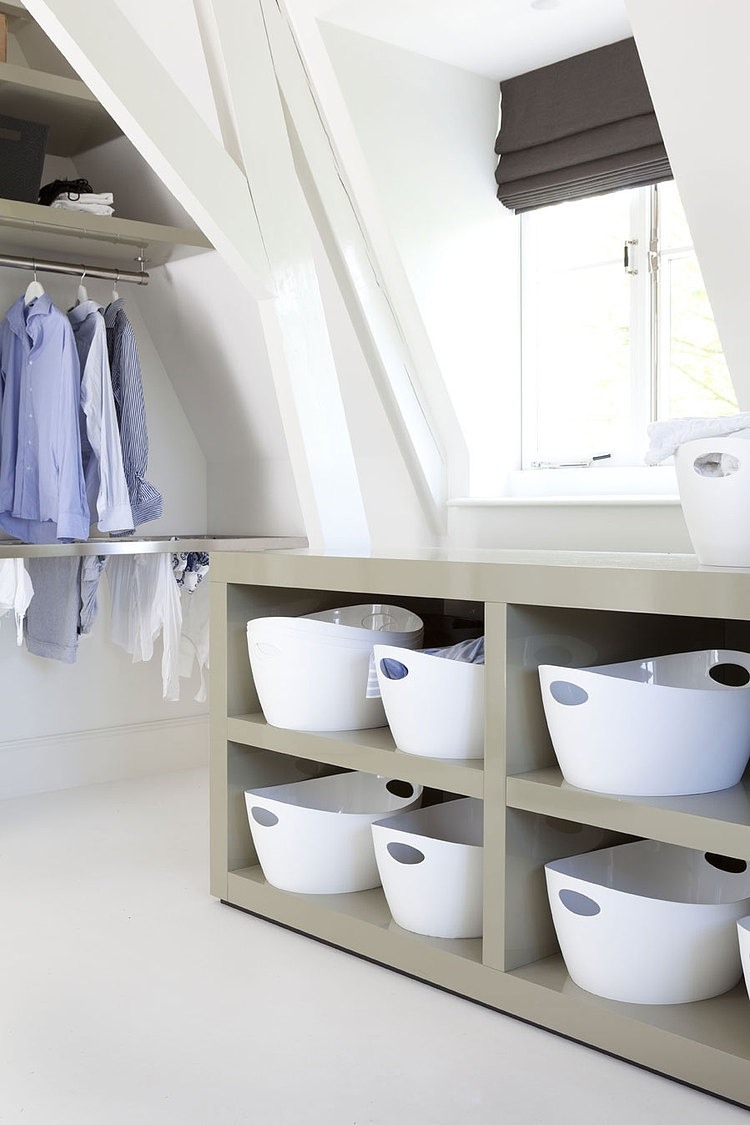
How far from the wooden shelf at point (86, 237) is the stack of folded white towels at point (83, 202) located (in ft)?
0.12

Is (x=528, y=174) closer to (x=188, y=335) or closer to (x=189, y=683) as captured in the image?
(x=188, y=335)

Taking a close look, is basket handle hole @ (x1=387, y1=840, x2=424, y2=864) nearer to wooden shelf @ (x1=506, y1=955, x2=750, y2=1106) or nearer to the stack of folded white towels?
wooden shelf @ (x1=506, y1=955, x2=750, y2=1106)

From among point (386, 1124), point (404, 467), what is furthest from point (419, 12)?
point (386, 1124)

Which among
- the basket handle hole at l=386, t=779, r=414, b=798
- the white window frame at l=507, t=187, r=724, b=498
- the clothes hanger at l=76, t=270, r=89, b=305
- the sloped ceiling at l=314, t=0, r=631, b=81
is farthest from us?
the clothes hanger at l=76, t=270, r=89, b=305

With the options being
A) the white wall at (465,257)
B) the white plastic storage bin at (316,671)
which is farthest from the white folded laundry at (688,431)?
the white wall at (465,257)

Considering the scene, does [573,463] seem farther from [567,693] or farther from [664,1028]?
[664,1028]

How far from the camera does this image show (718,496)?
70.0 inches

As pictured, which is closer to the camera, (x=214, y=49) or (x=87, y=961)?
(x=87, y=961)

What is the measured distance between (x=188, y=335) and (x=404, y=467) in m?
0.89

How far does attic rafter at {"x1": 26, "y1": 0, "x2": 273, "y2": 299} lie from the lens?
256 centimetres

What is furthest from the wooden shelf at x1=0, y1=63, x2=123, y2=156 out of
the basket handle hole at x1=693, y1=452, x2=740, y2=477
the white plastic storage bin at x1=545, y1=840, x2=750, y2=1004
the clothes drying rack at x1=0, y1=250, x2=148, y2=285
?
the white plastic storage bin at x1=545, y1=840, x2=750, y2=1004

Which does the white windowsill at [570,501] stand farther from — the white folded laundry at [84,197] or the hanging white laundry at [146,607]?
the white folded laundry at [84,197]

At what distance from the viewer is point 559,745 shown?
183cm

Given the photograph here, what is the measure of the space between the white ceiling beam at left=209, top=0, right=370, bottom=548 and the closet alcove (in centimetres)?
46
